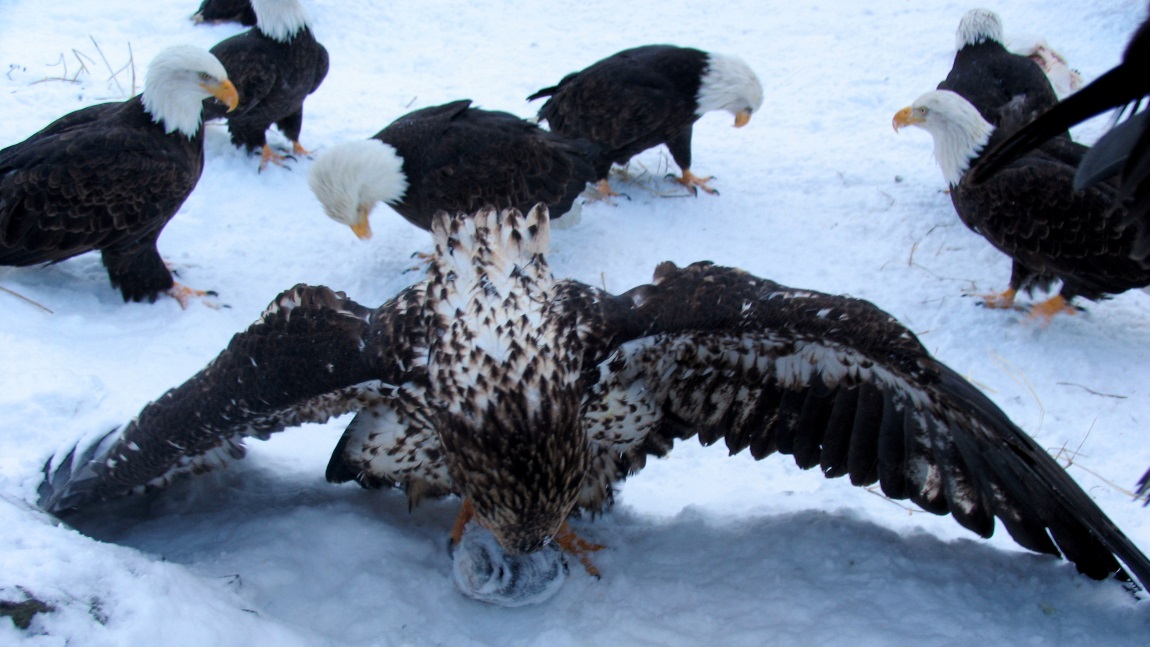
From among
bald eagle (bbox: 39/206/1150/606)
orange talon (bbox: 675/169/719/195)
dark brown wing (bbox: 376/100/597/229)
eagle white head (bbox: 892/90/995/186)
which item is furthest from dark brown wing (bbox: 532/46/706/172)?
bald eagle (bbox: 39/206/1150/606)

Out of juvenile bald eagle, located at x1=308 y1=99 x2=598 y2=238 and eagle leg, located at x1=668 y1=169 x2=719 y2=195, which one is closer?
juvenile bald eagle, located at x1=308 y1=99 x2=598 y2=238

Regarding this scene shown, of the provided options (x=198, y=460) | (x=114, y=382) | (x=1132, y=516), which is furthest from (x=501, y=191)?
(x=1132, y=516)

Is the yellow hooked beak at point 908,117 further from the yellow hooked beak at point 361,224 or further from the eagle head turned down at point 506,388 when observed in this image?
the eagle head turned down at point 506,388

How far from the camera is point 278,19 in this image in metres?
6.23

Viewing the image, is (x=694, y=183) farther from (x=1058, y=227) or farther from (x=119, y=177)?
(x=119, y=177)

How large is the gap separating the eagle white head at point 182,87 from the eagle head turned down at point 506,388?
291 centimetres

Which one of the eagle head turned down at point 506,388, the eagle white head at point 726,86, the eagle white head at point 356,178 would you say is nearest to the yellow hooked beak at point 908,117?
the eagle white head at point 726,86

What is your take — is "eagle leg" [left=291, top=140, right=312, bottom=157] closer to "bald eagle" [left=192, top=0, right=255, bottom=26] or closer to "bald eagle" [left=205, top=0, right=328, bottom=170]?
"bald eagle" [left=205, top=0, right=328, bottom=170]

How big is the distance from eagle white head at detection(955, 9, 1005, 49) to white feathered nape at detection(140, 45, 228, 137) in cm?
522

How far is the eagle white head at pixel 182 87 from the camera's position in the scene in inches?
195

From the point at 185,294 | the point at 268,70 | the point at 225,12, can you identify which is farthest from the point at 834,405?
the point at 225,12

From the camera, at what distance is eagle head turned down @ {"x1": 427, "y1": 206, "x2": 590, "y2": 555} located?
257 centimetres

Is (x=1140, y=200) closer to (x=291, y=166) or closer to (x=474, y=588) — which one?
(x=474, y=588)

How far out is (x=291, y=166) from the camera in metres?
6.38
